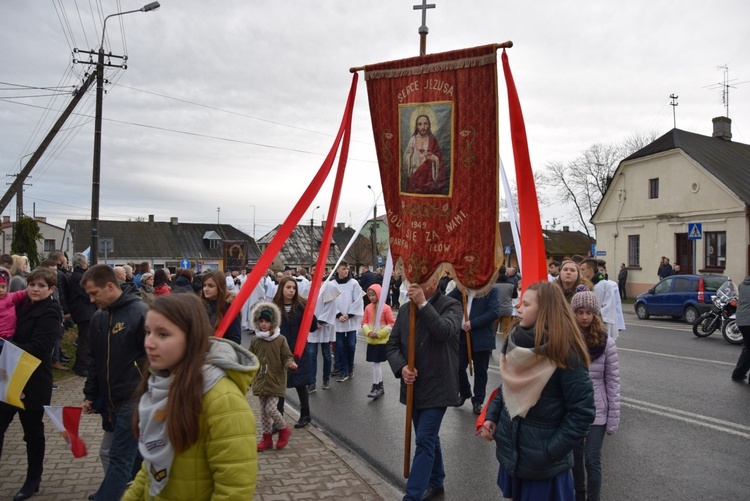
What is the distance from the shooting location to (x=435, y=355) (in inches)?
178

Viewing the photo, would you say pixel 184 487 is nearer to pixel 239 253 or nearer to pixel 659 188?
pixel 659 188

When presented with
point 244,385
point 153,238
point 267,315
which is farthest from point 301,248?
point 244,385

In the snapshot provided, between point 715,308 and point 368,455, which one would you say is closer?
point 368,455

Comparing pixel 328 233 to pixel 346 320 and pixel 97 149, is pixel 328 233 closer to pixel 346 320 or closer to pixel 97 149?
pixel 346 320

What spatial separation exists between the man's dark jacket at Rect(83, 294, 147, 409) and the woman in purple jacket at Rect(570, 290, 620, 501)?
3050 mm

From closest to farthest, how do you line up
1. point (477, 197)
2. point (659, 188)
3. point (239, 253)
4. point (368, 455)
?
1. point (477, 197)
2. point (368, 455)
3. point (659, 188)
4. point (239, 253)

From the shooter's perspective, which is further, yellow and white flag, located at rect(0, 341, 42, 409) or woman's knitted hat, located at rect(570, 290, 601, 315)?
yellow and white flag, located at rect(0, 341, 42, 409)

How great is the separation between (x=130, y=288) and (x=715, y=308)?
13.5m

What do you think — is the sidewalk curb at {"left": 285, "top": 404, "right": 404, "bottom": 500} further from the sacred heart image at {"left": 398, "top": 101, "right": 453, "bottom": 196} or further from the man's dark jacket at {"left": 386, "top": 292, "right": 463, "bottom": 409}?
the sacred heart image at {"left": 398, "top": 101, "right": 453, "bottom": 196}

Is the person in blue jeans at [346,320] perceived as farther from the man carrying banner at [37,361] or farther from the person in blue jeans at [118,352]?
the person in blue jeans at [118,352]

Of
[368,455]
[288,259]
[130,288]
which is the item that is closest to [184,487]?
[130,288]

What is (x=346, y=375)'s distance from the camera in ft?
32.2

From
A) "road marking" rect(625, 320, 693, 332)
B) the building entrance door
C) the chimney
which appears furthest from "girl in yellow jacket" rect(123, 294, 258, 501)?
the chimney

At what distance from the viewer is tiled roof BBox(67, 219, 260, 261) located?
61312 millimetres
